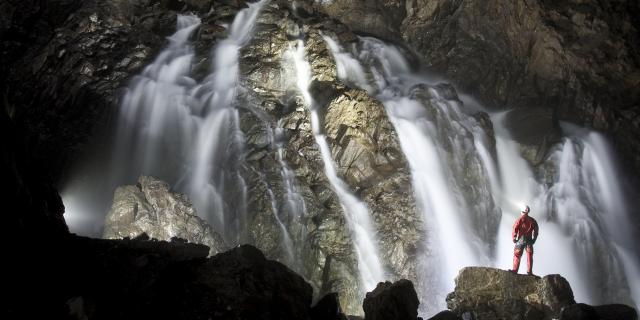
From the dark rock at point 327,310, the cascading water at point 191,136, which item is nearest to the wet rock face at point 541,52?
the cascading water at point 191,136

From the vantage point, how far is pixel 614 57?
20.0 metres

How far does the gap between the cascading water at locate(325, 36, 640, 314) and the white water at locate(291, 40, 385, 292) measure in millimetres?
1830

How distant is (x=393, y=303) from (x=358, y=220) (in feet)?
22.2

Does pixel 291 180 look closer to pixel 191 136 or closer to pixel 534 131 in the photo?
pixel 191 136

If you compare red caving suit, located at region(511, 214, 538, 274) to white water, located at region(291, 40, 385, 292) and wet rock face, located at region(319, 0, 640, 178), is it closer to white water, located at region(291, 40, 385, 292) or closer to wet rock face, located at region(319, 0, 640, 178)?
white water, located at region(291, 40, 385, 292)

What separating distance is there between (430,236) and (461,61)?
11933 millimetres

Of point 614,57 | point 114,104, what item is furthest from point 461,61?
point 114,104

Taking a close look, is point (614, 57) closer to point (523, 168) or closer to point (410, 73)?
point (523, 168)

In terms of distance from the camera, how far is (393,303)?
9.10 metres

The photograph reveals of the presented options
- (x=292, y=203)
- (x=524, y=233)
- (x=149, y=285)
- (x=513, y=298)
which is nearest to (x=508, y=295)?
(x=513, y=298)

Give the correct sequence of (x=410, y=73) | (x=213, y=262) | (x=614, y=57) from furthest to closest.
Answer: (x=410, y=73) < (x=614, y=57) < (x=213, y=262)

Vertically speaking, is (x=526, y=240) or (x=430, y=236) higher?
(x=526, y=240)

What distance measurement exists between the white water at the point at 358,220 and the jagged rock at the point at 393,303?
5346mm

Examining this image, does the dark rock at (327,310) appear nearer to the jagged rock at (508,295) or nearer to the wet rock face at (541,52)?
the jagged rock at (508,295)
